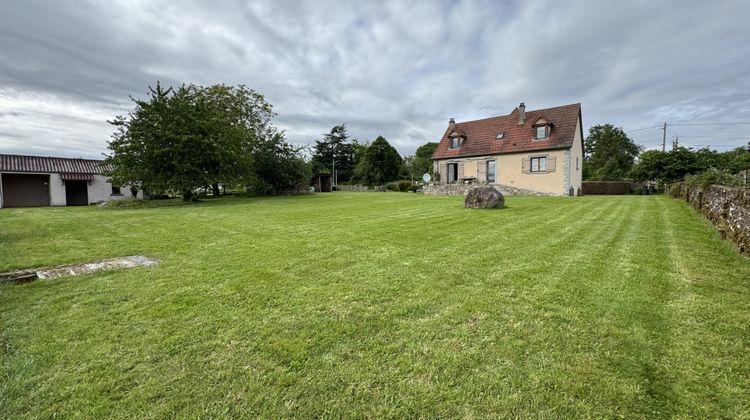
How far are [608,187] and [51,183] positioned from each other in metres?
42.3

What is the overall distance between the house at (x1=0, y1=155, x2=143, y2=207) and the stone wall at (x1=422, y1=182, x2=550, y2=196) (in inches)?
883

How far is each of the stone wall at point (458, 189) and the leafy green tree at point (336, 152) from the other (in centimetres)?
2717

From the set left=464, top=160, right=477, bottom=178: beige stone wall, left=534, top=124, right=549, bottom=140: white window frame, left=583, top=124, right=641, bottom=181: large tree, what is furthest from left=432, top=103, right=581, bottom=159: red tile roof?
left=583, top=124, right=641, bottom=181: large tree

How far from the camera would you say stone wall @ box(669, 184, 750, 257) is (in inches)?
185

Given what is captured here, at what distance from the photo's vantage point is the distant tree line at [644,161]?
76.8ft

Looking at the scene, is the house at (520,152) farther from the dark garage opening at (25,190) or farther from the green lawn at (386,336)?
the dark garage opening at (25,190)

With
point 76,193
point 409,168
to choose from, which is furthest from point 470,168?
point 409,168

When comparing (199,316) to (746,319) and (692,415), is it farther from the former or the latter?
(746,319)

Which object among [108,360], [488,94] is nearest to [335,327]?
[108,360]

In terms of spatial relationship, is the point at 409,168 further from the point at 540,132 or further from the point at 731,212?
the point at 731,212

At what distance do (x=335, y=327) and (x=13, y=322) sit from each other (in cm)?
281

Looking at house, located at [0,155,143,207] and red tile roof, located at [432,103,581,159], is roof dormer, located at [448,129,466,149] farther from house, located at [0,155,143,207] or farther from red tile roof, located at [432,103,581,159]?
house, located at [0,155,143,207]

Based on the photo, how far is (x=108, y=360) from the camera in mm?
2111

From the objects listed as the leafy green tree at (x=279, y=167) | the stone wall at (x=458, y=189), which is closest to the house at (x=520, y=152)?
the stone wall at (x=458, y=189)
